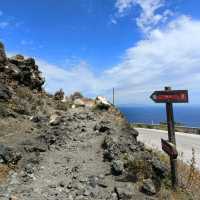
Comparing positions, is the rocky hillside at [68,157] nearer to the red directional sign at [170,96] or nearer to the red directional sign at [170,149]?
the red directional sign at [170,149]

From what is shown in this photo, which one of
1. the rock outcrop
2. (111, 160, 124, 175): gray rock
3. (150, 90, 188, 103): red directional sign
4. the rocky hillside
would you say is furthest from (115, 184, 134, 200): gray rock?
the rock outcrop

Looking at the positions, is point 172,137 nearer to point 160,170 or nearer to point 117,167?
point 160,170

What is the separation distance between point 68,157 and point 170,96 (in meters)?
4.15

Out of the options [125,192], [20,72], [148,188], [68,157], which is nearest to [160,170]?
[148,188]

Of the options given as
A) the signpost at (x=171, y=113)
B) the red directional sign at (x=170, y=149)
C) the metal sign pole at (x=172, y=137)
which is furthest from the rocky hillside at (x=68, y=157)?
the red directional sign at (x=170, y=149)

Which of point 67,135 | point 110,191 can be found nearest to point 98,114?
point 67,135

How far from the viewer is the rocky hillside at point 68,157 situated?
941cm

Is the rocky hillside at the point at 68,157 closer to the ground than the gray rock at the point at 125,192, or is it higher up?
higher up

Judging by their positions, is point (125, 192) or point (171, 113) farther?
point (171, 113)

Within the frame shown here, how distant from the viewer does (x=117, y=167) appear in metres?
10.5

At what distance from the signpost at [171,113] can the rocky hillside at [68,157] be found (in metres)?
0.58

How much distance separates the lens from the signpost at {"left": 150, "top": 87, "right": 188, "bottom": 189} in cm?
1019

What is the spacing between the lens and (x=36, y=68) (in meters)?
22.4

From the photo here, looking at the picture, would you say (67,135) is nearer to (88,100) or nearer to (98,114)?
(98,114)
